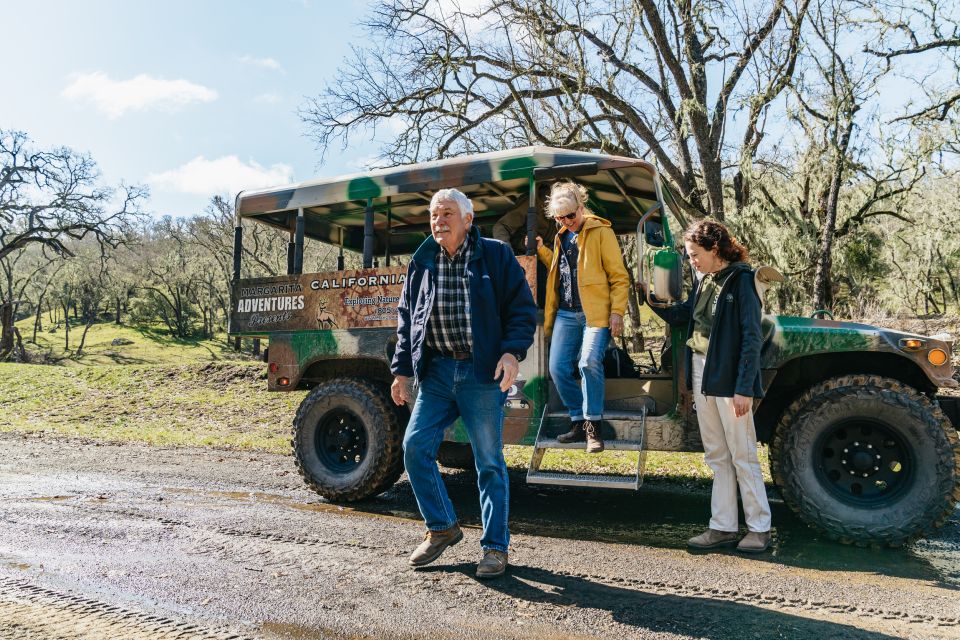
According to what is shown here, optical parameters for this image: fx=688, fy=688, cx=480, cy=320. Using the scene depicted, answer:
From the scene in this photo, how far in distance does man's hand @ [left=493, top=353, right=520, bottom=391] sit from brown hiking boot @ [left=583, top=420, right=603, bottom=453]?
1342 millimetres

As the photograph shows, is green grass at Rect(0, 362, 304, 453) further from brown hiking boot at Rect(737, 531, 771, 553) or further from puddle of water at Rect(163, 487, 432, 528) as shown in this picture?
brown hiking boot at Rect(737, 531, 771, 553)

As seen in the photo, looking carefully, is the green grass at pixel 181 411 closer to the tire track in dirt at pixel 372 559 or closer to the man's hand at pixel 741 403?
the man's hand at pixel 741 403

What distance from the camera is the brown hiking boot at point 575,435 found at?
195 inches

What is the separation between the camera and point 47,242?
35.6 metres

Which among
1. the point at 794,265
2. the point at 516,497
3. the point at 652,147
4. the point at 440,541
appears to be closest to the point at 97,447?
the point at 516,497

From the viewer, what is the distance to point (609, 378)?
18.0 ft

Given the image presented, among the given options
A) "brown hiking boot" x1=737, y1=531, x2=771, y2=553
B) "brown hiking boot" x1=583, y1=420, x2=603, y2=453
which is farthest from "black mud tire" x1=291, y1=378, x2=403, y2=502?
"brown hiking boot" x1=737, y1=531, x2=771, y2=553

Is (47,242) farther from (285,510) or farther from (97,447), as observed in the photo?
(285,510)

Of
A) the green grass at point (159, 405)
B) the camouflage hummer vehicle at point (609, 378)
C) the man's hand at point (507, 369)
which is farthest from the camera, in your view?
the green grass at point (159, 405)

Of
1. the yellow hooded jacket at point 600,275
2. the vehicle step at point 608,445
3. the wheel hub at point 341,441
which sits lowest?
the wheel hub at point 341,441

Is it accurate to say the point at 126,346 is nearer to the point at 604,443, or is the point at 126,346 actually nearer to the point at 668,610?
the point at 604,443

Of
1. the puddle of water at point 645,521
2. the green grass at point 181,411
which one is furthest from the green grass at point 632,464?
the puddle of water at point 645,521

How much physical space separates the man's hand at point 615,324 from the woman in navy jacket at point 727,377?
0.50 m

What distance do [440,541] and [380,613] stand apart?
2.73 feet
